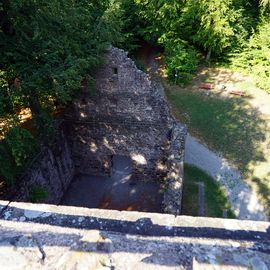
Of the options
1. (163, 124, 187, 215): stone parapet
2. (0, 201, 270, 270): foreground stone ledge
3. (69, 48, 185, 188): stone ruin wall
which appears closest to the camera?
(0, 201, 270, 270): foreground stone ledge

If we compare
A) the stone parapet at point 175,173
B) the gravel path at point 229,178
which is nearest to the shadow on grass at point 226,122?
the gravel path at point 229,178

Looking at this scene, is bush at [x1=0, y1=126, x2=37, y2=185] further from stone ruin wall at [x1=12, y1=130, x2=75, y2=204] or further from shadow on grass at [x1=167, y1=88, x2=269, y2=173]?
shadow on grass at [x1=167, y1=88, x2=269, y2=173]

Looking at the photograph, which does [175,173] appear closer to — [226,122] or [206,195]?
[206,195]

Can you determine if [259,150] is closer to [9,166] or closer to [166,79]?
[166,79]

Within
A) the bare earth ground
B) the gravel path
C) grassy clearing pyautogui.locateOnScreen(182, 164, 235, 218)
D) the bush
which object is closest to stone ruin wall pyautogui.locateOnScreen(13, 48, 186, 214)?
the bush

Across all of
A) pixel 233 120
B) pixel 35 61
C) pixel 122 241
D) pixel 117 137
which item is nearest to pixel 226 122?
pixel 233 120

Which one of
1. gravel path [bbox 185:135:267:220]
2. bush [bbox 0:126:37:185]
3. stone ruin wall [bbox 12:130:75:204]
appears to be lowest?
gravel path [bbox 185:135:267:220]

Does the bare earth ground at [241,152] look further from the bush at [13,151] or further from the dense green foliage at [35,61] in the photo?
the bush at [13,151]
